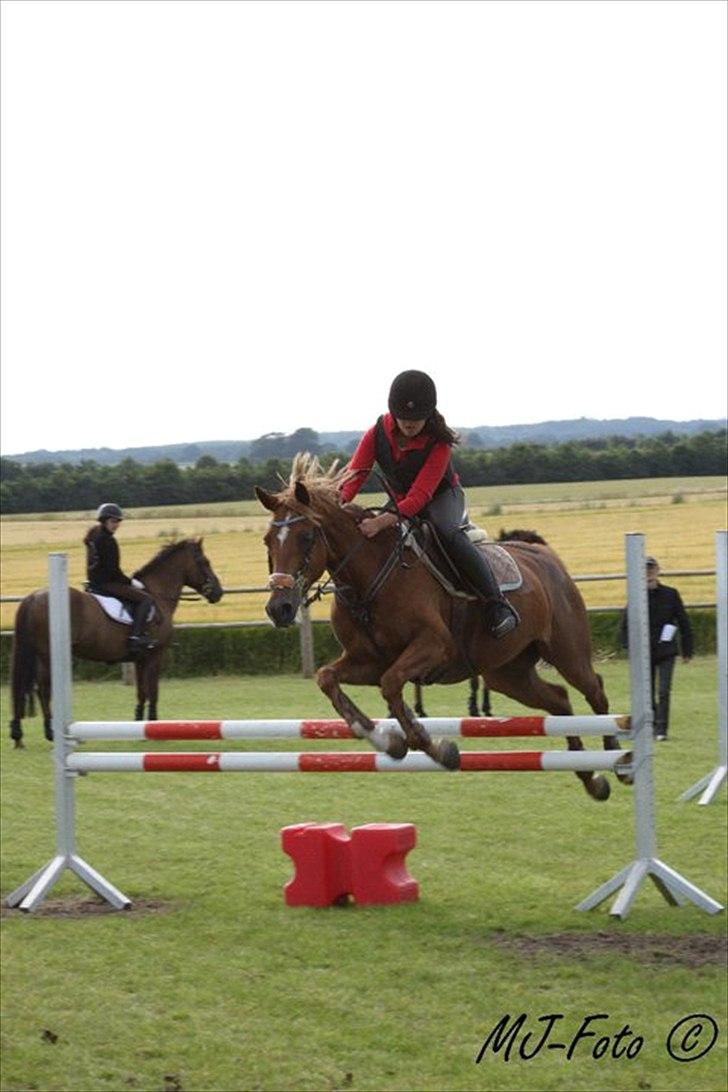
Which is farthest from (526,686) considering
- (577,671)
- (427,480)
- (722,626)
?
(722,626)

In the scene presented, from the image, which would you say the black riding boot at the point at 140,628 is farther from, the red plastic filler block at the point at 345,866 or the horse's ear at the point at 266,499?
the horse's ear at the point at 266,499

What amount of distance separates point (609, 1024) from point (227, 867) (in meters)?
4.98

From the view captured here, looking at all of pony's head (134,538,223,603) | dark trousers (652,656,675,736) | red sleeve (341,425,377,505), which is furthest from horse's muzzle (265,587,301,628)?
dark trousers (652,656,675,736)

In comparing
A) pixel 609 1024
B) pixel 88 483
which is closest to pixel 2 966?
pixel 609 1024

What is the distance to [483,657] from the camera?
4074mm

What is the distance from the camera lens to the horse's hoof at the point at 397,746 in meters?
3.96

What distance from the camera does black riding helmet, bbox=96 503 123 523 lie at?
17.1 meters

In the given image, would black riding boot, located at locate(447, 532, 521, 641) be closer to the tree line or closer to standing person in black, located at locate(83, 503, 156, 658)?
the tree line

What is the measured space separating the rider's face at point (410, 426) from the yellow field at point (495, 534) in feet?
90.6

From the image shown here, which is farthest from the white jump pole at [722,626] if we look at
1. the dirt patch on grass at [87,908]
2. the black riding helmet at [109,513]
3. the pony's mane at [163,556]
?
the pony's mane at [163,556]

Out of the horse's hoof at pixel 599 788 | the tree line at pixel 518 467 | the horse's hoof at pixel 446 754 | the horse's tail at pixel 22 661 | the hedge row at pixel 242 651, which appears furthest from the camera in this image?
the hedge row at pixel 242 651

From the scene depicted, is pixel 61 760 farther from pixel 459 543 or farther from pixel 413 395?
pixel 413 395

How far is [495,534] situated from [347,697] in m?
27.5

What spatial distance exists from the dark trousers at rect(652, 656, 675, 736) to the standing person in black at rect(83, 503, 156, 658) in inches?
234
